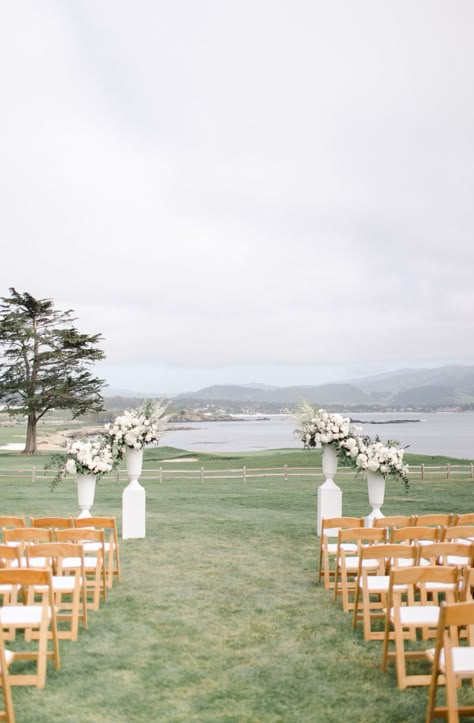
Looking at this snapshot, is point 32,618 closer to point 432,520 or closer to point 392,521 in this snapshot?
point 392,521

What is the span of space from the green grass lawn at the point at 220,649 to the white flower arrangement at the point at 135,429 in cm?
176

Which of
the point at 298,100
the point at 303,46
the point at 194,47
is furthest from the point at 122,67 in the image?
the point at 298,100

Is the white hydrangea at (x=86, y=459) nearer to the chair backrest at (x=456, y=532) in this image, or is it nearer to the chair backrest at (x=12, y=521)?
the chair backrest at (x=12, y=521)

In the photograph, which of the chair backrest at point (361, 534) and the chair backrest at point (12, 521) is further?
the chair backrest at point (12, 521)

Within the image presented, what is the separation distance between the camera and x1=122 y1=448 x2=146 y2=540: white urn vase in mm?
11469

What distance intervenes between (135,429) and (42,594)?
4988 millimetres

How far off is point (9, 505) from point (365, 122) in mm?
17661

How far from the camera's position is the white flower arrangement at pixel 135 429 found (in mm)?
11250

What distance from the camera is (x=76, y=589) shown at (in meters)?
5.89

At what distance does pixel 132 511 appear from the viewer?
11562 mm

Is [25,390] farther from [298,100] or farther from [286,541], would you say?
[286,541]

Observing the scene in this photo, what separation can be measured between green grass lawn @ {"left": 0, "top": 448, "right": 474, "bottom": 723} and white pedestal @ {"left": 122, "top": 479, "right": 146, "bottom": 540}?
33cm

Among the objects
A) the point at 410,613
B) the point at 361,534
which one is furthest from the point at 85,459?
the point at 410,613

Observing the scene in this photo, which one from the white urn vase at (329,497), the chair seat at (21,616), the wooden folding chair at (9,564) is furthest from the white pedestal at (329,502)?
the chair seat at (21,616)
